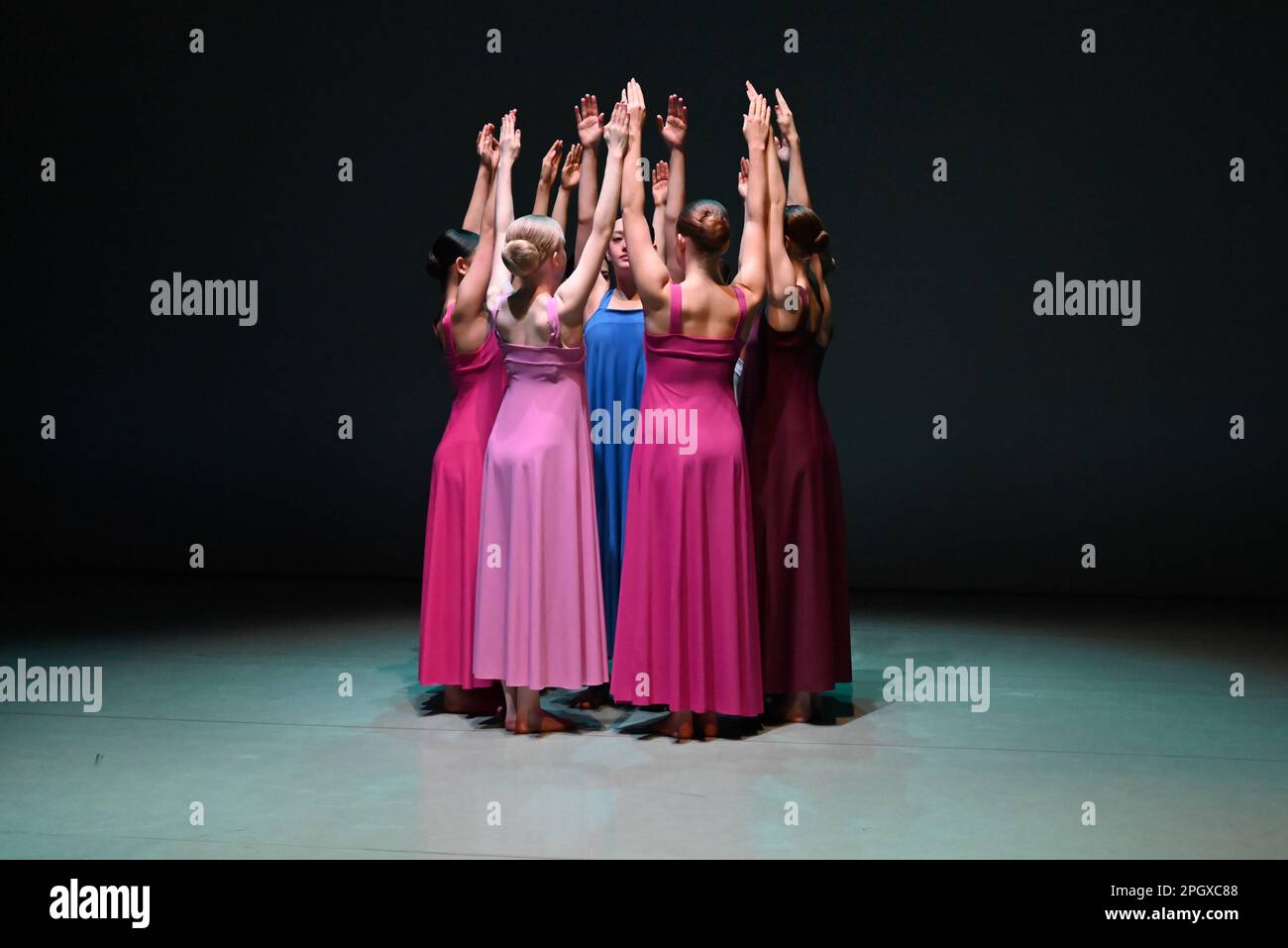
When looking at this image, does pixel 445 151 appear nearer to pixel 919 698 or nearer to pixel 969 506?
pixel 969 506

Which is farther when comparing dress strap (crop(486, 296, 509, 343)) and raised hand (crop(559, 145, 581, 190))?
raised hand (crop(559, 145, 581, 190))

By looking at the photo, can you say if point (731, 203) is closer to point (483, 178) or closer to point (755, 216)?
point (483, 178)

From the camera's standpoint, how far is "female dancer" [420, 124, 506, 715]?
5020mm

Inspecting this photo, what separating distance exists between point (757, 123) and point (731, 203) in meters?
3.56

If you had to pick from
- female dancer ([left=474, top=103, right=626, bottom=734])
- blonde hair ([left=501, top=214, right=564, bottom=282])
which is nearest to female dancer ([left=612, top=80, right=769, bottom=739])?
female dancer ([left=474, top=103, right=626, bottom=734])

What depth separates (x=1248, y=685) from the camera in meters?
5.73

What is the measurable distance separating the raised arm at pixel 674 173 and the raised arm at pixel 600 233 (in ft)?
0.79

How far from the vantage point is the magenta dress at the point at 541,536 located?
4695mm

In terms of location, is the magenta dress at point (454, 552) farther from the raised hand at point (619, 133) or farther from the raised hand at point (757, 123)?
the raised hand at point (757, 123)

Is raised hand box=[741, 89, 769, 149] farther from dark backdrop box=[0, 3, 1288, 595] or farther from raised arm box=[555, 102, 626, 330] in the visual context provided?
dark backdrop box=[0, 3, 1288, 595]

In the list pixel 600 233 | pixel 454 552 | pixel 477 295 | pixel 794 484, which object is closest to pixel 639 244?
pixel 600 233

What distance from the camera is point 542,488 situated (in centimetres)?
470

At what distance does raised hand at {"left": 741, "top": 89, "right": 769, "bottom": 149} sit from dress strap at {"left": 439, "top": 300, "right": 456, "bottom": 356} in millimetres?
1205

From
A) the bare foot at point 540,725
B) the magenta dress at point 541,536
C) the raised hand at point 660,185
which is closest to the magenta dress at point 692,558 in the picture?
the magenta dress at point 541,536
